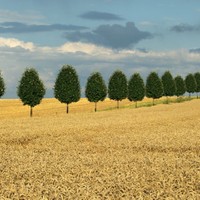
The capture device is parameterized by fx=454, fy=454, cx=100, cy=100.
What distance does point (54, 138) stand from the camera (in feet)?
108

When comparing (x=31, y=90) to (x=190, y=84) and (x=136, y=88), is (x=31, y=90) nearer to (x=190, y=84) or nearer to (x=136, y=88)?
(x=136, y=88)

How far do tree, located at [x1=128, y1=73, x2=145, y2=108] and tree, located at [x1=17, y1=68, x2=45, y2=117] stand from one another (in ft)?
102

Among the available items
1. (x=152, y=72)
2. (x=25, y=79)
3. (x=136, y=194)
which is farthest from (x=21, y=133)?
(x=152, y=72)

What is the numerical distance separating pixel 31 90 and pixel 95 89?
16.8 m

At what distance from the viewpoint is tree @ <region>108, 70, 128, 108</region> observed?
95688mm

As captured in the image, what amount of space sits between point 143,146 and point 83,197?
1674cm

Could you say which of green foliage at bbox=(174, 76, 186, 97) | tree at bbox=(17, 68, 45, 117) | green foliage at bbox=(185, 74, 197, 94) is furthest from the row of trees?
green foliage at bbox=(185, 74, 197, 94)

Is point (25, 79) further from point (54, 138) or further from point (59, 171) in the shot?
point (59, 171)

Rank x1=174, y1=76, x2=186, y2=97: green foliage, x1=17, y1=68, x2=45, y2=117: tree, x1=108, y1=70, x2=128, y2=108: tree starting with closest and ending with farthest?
x1=17, y1=68, x2=45, y2=117: tree
x1=108, y1=70, x2=128, y2=108: tree
x1=174, y1=76, x2=186, y2=97: green foliage

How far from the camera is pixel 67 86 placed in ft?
264

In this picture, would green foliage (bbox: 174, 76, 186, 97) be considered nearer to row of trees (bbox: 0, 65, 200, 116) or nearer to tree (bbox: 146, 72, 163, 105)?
row of trees (bbox: 0, 65, 200, 116)

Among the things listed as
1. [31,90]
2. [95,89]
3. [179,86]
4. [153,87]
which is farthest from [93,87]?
[179,86]

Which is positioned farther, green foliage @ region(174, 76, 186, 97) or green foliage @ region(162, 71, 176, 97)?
green foliage @ region(174, 76, 186, 97)

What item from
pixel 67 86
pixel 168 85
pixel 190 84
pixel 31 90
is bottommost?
pixel 31 90
